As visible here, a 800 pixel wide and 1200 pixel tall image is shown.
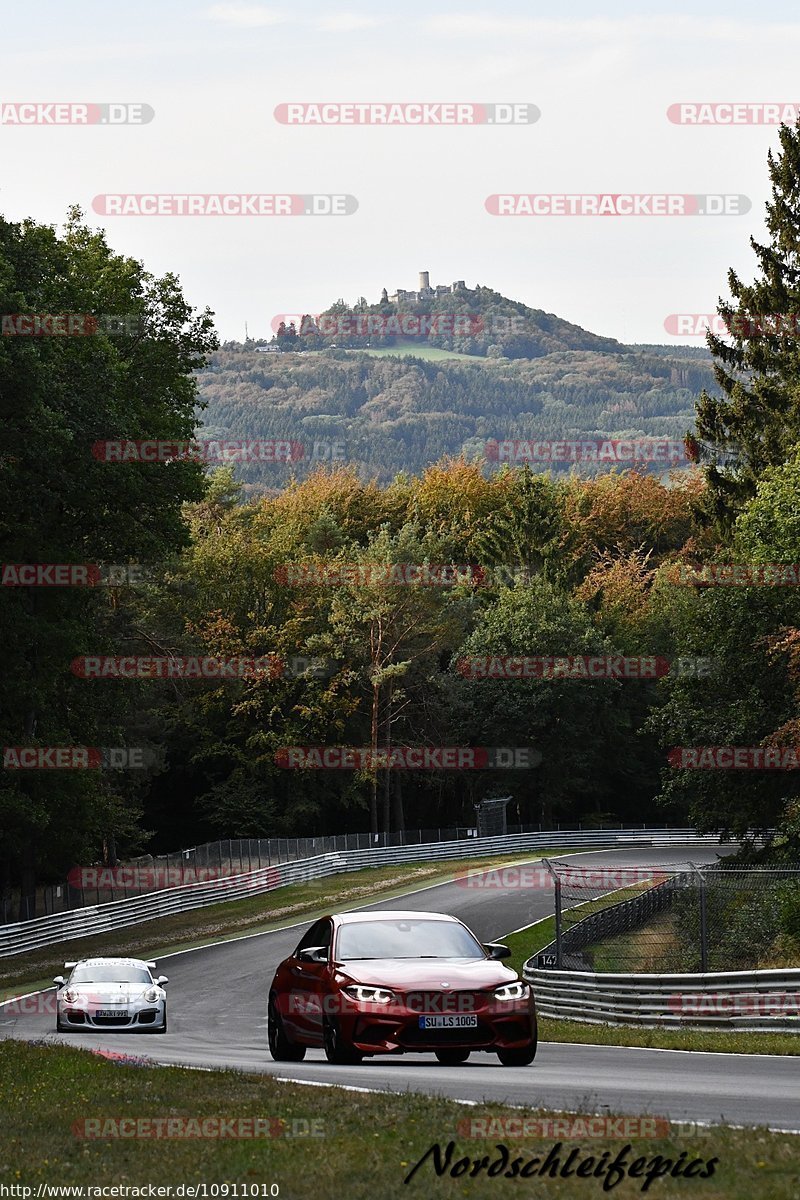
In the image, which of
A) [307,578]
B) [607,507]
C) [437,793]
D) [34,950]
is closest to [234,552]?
[307,578]

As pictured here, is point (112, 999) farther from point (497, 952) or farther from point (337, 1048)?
point (497, 952)

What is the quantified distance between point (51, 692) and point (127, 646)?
19550 millimetres

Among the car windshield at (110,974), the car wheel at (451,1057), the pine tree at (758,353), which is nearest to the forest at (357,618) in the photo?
the pine tree at (758,353)

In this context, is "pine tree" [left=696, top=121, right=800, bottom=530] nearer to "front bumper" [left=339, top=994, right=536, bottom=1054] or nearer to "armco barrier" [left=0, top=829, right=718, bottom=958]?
"armco barrier" [left=0, top=829, right=718, bottom=958]

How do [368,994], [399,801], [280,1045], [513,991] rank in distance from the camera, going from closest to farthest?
[368,994], [513,991], [280,1045], [399,801]

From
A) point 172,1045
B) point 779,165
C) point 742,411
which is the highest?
point 779,165

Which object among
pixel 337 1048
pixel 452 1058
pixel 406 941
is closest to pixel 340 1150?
pixel 337 1048

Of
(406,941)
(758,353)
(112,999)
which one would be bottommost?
(112,999)

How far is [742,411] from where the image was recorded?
54.5 meters

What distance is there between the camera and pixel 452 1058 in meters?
15.5

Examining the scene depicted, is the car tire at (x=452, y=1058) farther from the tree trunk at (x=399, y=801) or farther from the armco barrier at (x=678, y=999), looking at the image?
the tree trunk at (x=399, y=801)

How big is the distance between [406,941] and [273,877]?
45.9m

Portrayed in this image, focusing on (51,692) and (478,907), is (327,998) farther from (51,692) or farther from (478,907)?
(478,907)

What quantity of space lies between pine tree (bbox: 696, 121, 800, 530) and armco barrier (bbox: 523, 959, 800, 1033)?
30.3m
